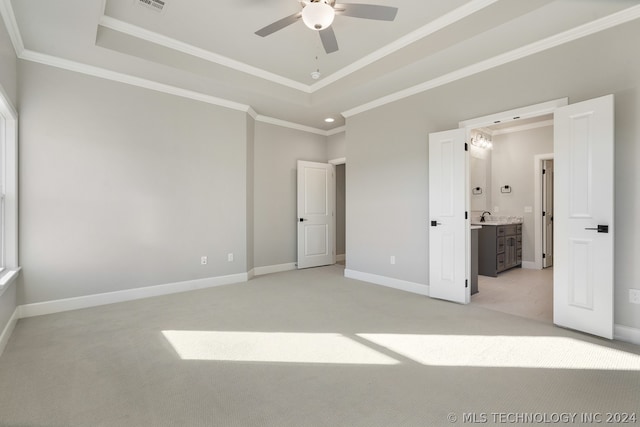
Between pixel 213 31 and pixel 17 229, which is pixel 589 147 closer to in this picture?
pixel 213 31

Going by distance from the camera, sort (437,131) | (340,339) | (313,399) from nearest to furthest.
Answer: (313,399) → (340,339) → (437,131)

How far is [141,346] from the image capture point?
2564 millimetres

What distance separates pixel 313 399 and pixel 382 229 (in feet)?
10.5

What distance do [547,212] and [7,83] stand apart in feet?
26.3

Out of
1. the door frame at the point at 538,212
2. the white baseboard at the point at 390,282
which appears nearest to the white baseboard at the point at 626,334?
the white baseboard at the point at 390,282

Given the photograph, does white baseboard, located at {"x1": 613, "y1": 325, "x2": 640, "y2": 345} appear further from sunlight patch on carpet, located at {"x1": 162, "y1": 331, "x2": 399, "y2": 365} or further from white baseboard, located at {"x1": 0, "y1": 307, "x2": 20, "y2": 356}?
white baseboard, located at {"x1": 0, "y1": 307, "x2": 20, "y2": 356}

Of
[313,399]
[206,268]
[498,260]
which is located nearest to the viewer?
[313,399]

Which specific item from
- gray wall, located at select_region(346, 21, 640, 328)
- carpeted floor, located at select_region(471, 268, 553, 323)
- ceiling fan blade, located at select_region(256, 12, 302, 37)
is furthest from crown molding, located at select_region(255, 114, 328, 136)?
carpeted floor, located at select_region(471, 268, 553, 323)

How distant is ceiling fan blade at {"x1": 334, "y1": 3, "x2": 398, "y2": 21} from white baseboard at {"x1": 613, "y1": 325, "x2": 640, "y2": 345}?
3.16 m

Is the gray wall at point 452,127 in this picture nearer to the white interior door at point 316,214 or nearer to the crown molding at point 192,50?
the white interior door at point 316,214

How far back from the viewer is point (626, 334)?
2646 mm

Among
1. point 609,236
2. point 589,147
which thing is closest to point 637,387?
point 609,236

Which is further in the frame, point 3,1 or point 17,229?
point 17,229

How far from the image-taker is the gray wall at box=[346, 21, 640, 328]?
8.78 ft
